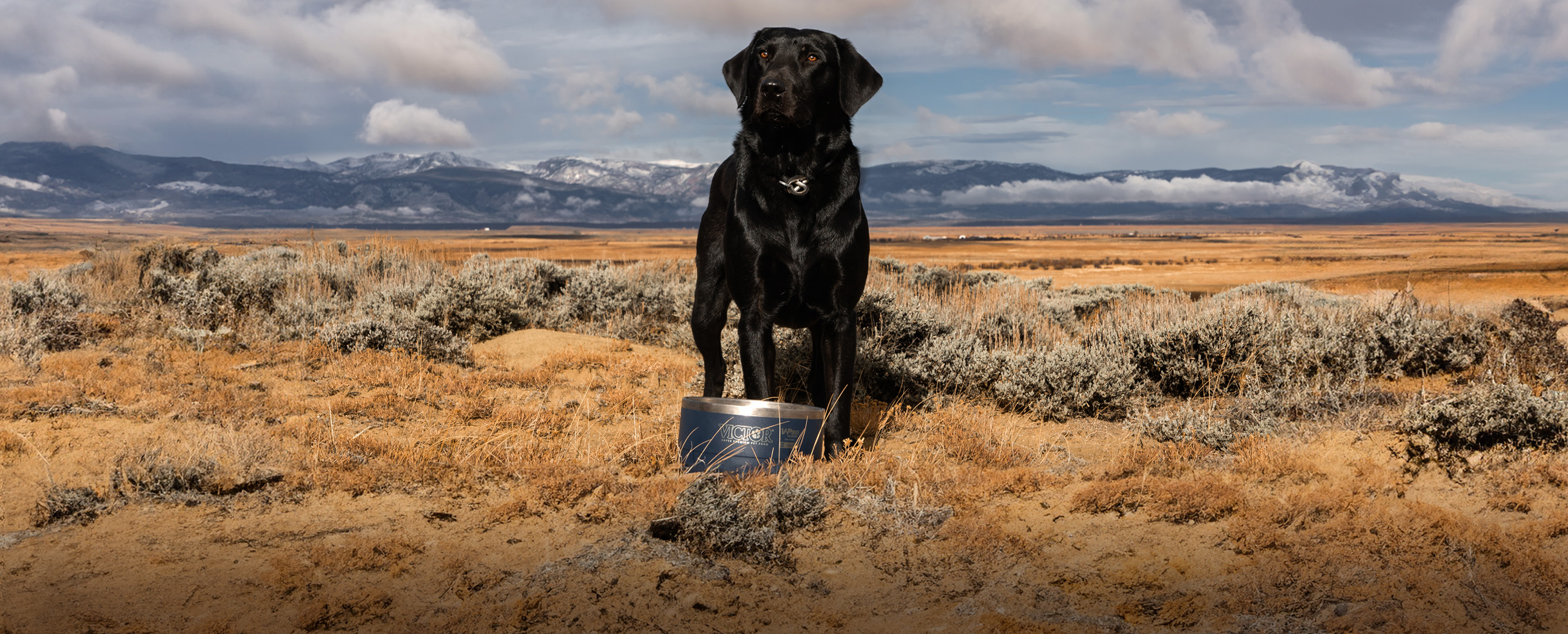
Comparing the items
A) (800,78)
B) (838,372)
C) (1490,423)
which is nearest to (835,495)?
(838,372)

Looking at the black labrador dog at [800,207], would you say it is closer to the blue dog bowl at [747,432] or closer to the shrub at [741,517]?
the blue dog bowl at [747,432]

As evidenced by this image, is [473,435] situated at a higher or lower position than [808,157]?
lower

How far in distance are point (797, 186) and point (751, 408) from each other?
106 cm

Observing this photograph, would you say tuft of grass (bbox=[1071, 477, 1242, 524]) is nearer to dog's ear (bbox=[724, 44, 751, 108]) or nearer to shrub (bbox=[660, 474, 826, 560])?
shrub (bbox=[660, 474, 826, 560])

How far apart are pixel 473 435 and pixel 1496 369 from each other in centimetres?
679

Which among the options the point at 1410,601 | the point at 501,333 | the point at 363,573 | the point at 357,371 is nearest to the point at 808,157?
the point at 363,573

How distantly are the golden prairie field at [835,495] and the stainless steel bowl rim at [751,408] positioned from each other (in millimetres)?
256

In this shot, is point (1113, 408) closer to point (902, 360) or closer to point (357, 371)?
point (902, 360)

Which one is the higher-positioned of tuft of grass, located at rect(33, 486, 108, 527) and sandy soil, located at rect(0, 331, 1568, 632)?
tuft of grass, located at rect(33, 486, 108, 527)

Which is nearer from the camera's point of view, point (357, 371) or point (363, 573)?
point (363, 573)

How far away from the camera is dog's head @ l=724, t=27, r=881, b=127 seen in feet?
13.4

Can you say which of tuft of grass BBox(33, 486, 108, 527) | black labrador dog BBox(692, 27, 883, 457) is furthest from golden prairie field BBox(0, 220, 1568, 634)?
black labrador dog BBox(692, 27, 883, 457)

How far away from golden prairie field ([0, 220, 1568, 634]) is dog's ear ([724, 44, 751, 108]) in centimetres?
184

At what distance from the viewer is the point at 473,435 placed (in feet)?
16.3
